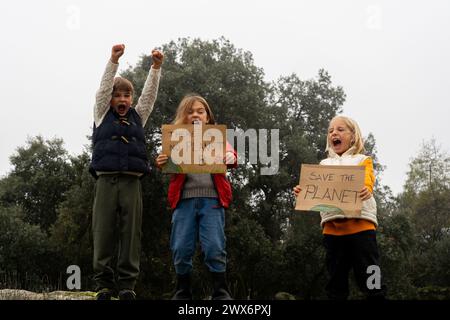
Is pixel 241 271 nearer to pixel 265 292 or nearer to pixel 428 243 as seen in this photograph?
pixel 265 292

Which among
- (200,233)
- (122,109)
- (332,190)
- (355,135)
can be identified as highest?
(122,109)

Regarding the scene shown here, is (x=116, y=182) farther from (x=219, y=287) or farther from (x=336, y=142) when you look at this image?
(x=336, y=142)

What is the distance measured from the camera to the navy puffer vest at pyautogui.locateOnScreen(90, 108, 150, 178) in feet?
15.4

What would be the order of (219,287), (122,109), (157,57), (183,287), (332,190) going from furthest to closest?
(157,57), (122,109), (332,190), (183,287), (219,287)

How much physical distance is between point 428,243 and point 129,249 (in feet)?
105

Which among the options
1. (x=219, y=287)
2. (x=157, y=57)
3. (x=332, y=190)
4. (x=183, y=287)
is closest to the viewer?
(x=219, y=287)

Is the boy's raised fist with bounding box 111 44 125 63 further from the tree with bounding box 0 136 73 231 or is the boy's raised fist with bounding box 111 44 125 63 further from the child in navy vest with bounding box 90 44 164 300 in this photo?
the tree with bounding box 0 136 73 231

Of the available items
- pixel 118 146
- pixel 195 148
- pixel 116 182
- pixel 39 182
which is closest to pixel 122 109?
pixel 118 146

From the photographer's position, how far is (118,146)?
4.74 metres

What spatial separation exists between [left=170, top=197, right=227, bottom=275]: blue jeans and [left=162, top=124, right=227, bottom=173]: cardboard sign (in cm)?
27

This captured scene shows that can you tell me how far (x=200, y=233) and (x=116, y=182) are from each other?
2.79ft
